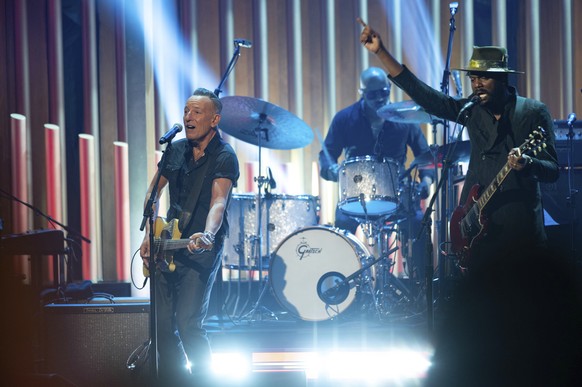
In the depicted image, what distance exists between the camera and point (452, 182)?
22.1 ft

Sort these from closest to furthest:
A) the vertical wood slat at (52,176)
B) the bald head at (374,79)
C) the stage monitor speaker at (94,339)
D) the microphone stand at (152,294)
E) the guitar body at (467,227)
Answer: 1. the microphone stand at (152,294)
2. the guitar body at (467,227)
3. the stage monitor speaker at (94,339)
4. the bald head at (374,79)
5. the vertical wood slat at (52,176)

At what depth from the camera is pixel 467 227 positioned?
4297 mm

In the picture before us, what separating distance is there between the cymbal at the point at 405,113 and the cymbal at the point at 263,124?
2.40 feet

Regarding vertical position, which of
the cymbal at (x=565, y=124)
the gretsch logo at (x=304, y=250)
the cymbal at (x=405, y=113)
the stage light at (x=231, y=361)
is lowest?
the stage light at (x=231, y=361)

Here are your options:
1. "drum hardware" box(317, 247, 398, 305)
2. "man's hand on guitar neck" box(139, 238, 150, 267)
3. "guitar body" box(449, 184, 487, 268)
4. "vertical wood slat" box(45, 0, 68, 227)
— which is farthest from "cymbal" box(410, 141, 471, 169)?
"vertical wood slat" box(45, 0, 68, 227)

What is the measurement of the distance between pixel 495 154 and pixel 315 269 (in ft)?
8.97

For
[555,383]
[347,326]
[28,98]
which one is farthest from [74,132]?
[555,383]

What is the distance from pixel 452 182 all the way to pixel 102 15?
4.34 meters

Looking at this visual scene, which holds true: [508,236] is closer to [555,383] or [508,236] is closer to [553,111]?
[555,383]

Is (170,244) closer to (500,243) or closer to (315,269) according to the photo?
(500,243)

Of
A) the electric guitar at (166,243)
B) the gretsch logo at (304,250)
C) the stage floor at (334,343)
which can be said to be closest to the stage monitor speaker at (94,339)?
the stage floor at (334,343)

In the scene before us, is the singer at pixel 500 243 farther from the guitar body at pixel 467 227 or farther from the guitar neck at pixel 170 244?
the guitar neck at pixel 170 244

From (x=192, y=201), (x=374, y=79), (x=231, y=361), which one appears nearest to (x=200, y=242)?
(x=192, y=201)

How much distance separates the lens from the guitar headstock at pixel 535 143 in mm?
3920
